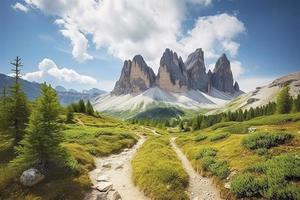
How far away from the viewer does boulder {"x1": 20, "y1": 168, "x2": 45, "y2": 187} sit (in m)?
18.7

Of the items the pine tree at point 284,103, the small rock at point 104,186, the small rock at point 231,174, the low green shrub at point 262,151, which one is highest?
the pine tree at point 284,103

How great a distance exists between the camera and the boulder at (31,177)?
18719 mm

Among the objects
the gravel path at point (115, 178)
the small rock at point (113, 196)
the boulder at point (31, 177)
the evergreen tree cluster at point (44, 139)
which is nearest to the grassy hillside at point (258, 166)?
the gravel path at point (115, 178)

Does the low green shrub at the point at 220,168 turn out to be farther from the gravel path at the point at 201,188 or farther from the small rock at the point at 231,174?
the gravel path at the point at 201,188

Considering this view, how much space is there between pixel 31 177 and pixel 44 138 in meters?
3.58

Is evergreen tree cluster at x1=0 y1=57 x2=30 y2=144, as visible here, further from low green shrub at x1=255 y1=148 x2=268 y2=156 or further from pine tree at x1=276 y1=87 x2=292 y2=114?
pine tree at x1=276 y1=87 x2=292 y2=114

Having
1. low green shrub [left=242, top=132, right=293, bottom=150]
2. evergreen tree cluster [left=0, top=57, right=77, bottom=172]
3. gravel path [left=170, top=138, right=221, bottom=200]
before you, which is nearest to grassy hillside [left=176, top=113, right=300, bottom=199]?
low green shrub [left=242, top=132, right=293, bottom=150]

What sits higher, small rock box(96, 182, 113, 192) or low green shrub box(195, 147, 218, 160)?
low green shrub box(195, 147, 218, 160)

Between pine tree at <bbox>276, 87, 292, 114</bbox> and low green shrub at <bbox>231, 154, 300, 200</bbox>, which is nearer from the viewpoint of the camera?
low green shrub at <bbox>231, 154, 300, 200</bbox>

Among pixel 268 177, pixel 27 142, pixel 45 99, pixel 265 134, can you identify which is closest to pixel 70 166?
pixel 27 142

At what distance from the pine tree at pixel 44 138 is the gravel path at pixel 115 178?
3702 millimetres

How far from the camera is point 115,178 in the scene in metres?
22.9

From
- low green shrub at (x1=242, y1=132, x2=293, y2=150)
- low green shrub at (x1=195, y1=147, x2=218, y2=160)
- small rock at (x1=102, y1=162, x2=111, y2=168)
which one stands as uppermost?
low green shrub at (x1=242, y1=132, x2=293, y2=150)

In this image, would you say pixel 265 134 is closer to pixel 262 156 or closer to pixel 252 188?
pixel 262 156
